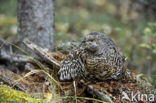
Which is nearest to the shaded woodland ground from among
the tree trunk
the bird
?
the bird

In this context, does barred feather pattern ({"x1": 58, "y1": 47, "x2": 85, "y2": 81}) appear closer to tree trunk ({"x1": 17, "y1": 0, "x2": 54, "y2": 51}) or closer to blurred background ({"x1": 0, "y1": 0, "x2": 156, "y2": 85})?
tree trunk ({"x1": 17, "y1": 0, "x2": 54, "y2": 51})

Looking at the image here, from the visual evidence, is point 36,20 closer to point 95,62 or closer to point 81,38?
point 81,38

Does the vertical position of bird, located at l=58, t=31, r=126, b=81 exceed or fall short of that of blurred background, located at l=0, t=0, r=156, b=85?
it falls short

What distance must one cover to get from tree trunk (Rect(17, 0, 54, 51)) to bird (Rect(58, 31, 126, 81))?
1449 millimetres

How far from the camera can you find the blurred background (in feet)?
20.7

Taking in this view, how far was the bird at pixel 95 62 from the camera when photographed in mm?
2834

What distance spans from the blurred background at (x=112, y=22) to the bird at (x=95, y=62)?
1.83 meters

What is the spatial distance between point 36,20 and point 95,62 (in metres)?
2.12

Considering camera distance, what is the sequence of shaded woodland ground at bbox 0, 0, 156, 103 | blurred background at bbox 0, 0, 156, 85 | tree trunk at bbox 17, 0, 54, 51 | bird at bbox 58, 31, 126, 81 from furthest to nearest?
blurred background at bbox 0, 0, 156, 85 → tree trunk at bbox 17, 0, 54, 51 → shaded woodland ground at bbox 0, 0, 156, 103 → bird at bbox 58, 31, 126, 81

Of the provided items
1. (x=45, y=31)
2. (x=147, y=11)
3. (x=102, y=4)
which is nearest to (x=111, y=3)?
(x=102, y=4)

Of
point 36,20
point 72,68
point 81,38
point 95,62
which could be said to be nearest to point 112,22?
point 81,38

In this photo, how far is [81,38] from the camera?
14.4ft

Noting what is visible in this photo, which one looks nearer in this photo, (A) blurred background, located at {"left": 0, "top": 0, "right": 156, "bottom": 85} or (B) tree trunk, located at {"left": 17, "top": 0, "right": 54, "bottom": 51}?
(B) tree trunk, located at {"left": 17, "top": 0, "right": 54, "bottom": 51}

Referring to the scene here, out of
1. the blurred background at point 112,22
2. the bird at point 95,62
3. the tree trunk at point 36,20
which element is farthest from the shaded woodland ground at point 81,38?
the tree trunk at point 36,20
